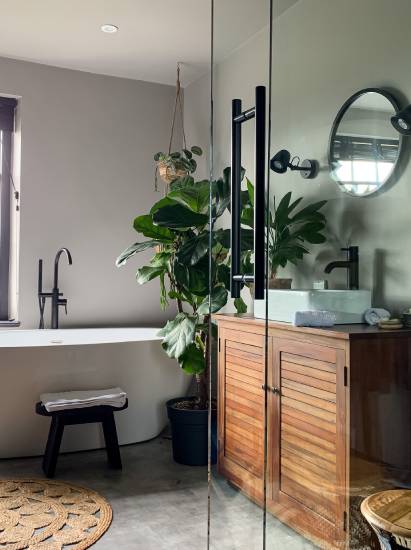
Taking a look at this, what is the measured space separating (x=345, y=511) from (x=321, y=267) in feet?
1.51

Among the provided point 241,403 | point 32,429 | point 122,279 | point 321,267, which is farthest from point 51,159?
point 321,267

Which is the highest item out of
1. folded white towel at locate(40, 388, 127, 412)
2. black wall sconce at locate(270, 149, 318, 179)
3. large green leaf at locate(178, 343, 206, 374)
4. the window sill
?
black wall sconce at locate(270, 149, 318, 179)

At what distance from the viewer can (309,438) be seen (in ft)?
4.01

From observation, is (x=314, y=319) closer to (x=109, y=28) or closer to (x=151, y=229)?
(x=151, y=229)

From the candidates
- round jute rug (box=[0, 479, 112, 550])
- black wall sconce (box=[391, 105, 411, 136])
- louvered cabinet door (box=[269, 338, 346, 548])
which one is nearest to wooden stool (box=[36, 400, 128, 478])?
round jute rug (box=[0, 479, 112, 550])

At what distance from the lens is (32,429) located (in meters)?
3.24

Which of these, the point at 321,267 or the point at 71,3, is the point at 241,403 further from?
the point at 71,3

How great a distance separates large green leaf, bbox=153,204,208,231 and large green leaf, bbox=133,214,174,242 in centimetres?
25

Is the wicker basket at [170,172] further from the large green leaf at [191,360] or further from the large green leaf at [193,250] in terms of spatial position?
the large green leaf at [191,360]

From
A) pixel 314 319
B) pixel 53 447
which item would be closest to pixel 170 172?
pixel 53 447

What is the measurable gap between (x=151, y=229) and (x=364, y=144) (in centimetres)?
223

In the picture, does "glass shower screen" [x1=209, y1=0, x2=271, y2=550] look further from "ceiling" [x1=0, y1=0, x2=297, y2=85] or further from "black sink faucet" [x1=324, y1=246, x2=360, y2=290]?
"ceiling" [x1=0, y1=0, x2=297, y2=85]

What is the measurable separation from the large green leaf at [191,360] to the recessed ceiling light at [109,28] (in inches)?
76.1

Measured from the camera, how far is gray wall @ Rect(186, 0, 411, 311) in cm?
99
